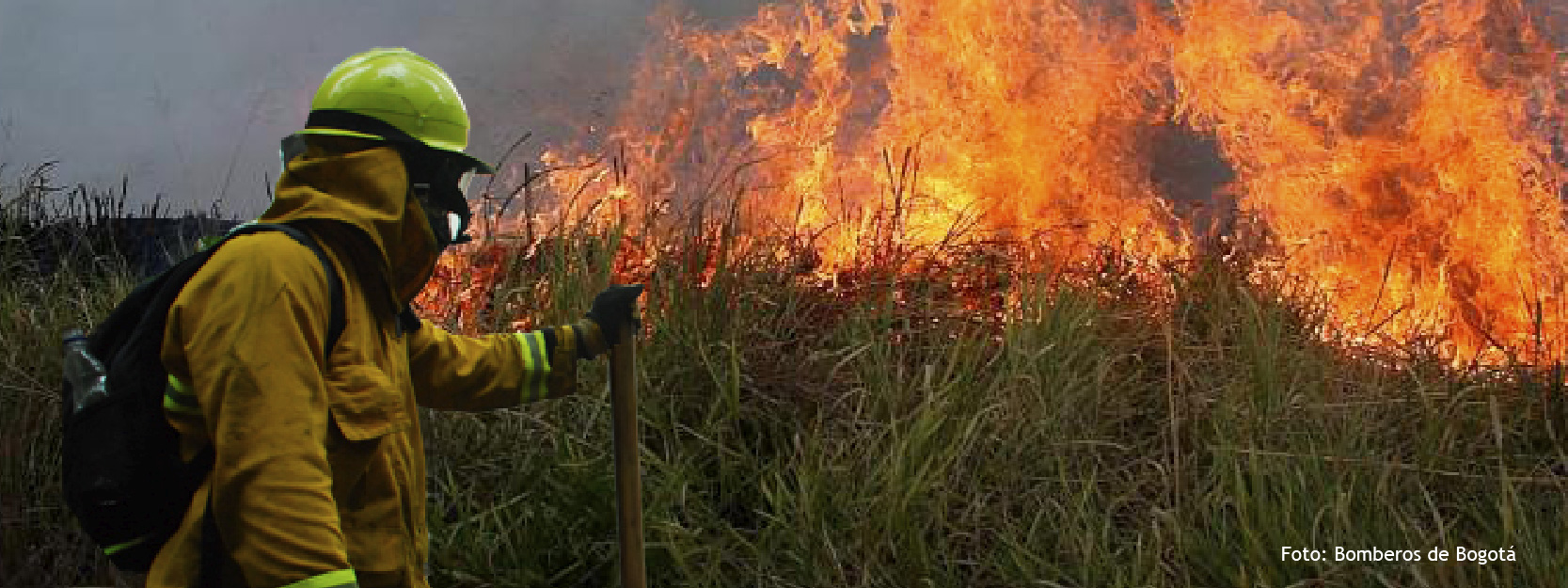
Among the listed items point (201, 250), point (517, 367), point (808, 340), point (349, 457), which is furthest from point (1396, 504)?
point (201, 250)

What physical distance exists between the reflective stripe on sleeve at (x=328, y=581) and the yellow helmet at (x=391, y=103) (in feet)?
2.73

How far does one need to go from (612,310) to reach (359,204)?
900 millimetres

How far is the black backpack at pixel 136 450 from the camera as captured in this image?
2.04m

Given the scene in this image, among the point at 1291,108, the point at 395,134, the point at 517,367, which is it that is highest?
the point at 1291,108

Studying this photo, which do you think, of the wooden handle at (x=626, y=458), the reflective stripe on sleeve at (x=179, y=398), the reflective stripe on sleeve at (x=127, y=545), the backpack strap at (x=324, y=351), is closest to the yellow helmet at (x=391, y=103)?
the backpack strap at (x=324, y=351)

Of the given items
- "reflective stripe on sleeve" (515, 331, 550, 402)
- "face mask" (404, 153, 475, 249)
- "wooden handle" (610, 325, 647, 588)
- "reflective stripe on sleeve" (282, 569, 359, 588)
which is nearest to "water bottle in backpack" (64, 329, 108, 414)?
"reflective stripe on sleeve" (282, 569, 359, 588)

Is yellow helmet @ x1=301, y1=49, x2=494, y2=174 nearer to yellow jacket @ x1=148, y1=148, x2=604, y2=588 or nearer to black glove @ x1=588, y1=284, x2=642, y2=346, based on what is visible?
yellow jacket @ x1=148, y1=148, x2=604, y2=588

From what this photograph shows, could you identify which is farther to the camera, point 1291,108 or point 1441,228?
point 1291,108

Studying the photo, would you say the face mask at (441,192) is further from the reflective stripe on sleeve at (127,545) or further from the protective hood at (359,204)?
the reflective stripe on sleeve at (127,545)

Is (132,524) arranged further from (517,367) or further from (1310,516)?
(1310,516)

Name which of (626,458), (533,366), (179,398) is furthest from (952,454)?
(179,398)

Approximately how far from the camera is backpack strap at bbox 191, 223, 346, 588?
6.77ft

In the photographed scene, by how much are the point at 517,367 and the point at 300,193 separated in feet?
2.85

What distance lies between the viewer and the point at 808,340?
5086 mm
